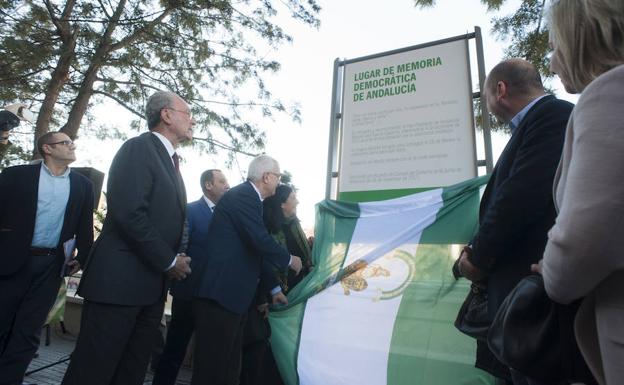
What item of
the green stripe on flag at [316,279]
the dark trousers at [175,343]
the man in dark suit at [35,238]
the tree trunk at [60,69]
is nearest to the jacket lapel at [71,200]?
the man in dark suit at [35,238]

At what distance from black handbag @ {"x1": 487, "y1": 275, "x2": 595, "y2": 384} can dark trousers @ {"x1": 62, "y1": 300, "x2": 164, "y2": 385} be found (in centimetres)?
192

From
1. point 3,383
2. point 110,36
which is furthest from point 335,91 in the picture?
point 110,36

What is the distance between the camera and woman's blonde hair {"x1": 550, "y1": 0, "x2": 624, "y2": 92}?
1.00 m

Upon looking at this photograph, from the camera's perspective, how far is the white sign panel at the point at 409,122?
3.61 metres

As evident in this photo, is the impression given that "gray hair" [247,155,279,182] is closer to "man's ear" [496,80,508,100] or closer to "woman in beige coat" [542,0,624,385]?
"man's ear" [496,80,508,100]

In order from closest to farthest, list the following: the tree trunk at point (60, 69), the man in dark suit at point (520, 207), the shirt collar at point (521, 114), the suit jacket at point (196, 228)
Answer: the man in dark suit at point (520, 207)
the shirt collar at point (521, 114)
the suit jacket at point (196, 228)
the tree trunk at point (60, 69)

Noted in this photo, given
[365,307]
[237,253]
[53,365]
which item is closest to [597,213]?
[365,307]

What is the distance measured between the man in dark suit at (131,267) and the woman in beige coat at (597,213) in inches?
79.7

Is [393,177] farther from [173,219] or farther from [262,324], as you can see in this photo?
[173,219]

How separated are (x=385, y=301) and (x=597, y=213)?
233 cm

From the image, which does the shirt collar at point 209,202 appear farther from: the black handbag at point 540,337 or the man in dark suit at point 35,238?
the black handbag at point 540,337

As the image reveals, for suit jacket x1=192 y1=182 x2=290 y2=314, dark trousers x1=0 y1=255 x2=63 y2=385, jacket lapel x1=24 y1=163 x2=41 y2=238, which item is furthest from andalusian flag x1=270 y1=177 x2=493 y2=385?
jacket lapel x1=24 y1=163 x2=41 y2=238

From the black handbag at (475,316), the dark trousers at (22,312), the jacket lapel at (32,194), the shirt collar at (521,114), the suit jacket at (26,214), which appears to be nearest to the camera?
the black handbag at (475,316)

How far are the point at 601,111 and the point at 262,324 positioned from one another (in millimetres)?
3033
